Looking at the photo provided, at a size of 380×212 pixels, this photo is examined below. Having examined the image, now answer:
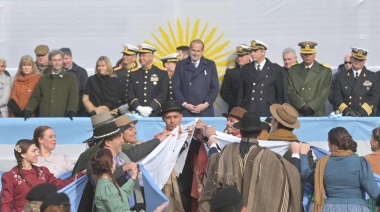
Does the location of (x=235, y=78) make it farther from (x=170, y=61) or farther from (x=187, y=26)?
(x=187, y=26)

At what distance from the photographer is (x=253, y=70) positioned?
1579 cm

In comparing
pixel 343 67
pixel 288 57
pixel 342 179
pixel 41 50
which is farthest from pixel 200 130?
pixel 343 67

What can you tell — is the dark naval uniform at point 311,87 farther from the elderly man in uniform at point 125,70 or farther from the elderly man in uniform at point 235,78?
the elderly man in uniform at point 125,70

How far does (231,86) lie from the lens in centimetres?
1634

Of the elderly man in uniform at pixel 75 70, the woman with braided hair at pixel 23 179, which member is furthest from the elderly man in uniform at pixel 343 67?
the woman with braided hair at pixel 23 179

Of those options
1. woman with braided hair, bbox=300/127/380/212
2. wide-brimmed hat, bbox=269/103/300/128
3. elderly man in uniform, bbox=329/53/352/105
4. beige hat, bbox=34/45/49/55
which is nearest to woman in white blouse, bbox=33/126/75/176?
wide-brimmed hat, bbox=269/103/300/128

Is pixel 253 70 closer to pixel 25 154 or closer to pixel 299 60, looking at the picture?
pixel 299 60

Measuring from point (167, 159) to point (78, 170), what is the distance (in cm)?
111

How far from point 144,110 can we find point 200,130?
3.40 meters

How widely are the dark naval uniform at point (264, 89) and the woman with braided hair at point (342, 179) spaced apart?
5076 mm

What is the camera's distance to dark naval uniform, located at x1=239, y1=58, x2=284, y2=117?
15.5 meters

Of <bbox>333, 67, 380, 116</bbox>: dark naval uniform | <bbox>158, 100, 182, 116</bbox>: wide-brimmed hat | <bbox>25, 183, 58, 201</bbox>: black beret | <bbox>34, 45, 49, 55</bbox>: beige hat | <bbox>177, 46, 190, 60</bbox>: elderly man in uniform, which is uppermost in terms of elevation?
<bbox>34, 45, 49, 55</bbox>: beige hat

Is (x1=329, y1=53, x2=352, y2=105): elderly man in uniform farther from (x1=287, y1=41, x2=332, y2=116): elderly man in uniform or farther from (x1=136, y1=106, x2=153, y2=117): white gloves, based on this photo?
(x1=136, y1=106, x2=153, y2=117): white gloves

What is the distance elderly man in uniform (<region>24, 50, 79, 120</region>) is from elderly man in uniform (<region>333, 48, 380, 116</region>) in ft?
13.0
